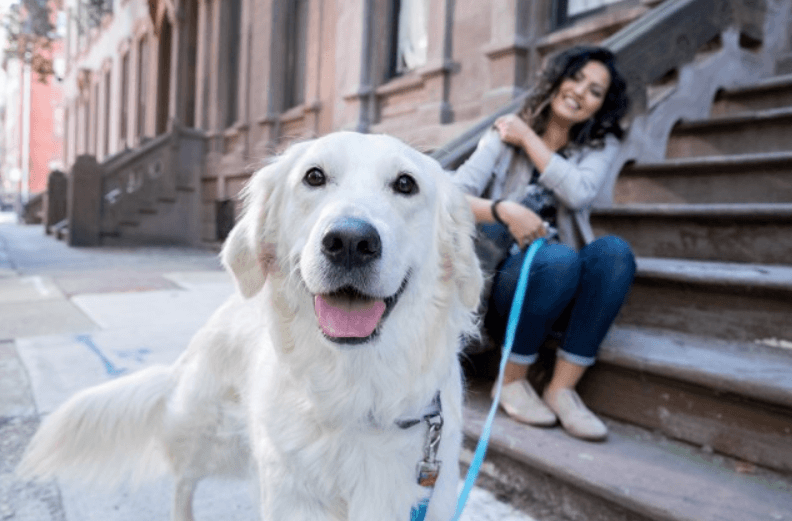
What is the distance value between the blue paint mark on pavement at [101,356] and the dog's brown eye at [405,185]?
89.1 inches

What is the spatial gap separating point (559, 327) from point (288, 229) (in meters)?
1.38

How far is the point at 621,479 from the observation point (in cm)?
188

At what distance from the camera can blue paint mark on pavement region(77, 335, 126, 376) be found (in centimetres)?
321

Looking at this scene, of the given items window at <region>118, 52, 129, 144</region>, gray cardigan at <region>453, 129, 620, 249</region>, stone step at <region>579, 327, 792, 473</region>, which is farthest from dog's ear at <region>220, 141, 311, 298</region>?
window at <region>118, 52, 129, 144</region>

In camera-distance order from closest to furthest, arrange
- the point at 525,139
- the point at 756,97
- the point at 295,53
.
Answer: the point at 525,139 < the point at 756,97 < the point at 295,53

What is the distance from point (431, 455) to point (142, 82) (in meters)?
18.0

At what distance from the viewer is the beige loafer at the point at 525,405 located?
2.32 metres

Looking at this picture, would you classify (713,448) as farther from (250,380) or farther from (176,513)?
(176,513)

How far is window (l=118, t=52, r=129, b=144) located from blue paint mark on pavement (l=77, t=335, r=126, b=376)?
1657cm

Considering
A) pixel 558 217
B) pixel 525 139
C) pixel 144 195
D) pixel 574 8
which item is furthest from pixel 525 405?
pixel 144 195

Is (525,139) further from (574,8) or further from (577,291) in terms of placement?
(574,8)

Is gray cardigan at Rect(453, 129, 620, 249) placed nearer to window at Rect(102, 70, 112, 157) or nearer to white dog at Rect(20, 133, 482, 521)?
white dog at Rect(20, 133, 482, 521)

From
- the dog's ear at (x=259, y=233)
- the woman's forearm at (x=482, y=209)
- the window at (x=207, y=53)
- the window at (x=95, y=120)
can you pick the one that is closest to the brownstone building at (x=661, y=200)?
the woman's forearm at (x=482, y=209)

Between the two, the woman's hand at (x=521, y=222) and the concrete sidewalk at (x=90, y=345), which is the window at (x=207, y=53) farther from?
the woman's hand at (x=521, y=222)
